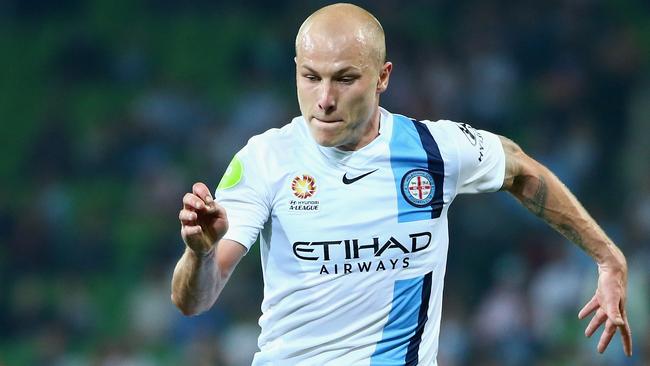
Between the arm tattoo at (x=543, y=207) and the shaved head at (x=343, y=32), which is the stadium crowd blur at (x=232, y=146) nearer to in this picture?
the arm tattoo at (x=543, y=207)

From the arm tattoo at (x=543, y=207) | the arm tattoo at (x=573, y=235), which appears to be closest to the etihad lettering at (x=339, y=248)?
the arm tattoo at (x=543, y=207)

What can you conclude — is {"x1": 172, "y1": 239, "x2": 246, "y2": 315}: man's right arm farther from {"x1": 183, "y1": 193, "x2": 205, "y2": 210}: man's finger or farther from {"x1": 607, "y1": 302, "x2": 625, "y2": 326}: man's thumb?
{"x1": 607, "y1": 302, "x2": 625, "y2": 326}: man's thumb

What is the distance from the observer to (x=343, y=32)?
4.09 meters

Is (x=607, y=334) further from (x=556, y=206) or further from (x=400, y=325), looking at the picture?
(x=400, y=325)

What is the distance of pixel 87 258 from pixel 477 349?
12.8 ft

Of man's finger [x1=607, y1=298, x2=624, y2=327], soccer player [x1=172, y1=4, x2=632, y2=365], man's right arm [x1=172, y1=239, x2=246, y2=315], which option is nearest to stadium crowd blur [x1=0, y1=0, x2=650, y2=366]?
man's finger [x1=607, y1=298, x2=624, y2=327]

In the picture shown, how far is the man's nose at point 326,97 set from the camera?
4.05 m

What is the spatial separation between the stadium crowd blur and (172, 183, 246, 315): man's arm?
5113mm

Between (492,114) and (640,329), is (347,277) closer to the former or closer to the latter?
(640,329)

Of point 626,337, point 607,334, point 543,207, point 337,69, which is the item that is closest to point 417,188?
point 337,69

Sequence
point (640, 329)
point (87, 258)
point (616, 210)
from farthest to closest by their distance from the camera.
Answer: point (87, 258), point (616, 210), point (640, 329)

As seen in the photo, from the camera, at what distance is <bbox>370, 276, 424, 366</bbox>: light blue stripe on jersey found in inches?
165

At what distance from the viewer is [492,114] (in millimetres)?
11109

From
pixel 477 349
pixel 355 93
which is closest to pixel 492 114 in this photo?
pixel 477 349
